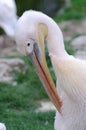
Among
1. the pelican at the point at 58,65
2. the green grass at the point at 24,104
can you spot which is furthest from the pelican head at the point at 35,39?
the green grass at the point at 24,104

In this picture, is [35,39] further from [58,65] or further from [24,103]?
[24,103]

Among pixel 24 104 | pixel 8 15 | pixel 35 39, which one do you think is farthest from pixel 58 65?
pixel 8 15

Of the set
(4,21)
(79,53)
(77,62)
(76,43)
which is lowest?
(77,62)

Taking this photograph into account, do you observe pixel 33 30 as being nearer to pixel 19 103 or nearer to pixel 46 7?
pixel 19 103

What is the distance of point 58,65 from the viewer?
199 inches

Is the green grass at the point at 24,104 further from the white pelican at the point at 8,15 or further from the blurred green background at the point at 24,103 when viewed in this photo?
the white pelican at the point at 8,15

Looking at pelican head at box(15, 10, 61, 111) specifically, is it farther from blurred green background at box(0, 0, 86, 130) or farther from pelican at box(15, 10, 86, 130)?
blurred green background at box(0, 0, 86, 130)

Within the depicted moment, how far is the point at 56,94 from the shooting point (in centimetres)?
514

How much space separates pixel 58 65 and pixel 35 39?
0.34m

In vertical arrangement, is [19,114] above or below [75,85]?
above

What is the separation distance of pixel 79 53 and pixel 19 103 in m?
2.96

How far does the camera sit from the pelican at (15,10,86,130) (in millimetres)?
4957

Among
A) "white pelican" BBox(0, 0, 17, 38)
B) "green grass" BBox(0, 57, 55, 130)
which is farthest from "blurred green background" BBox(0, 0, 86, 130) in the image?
"white pelican" BBox(0, 0, 17, 38)

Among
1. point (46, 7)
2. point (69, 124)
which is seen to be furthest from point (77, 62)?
point (46, 7)
